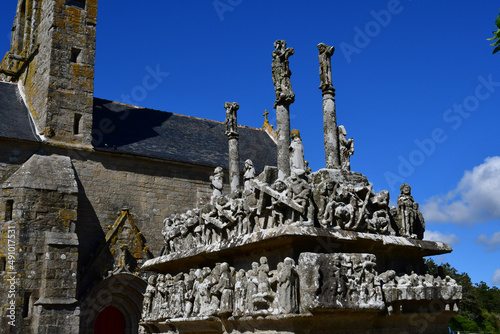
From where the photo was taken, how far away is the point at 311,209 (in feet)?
21.9

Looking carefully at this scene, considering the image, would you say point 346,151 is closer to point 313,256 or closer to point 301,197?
point 301,197

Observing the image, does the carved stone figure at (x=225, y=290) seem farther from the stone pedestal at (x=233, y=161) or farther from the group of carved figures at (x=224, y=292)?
the stone pedestal at (x=233, y=161)

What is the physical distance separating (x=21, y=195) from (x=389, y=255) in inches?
433

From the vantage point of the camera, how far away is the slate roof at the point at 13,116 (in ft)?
53.9

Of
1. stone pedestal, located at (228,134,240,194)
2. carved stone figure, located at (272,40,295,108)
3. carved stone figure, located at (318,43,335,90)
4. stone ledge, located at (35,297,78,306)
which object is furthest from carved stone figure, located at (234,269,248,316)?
stone ledge, located at (35,297,78,306)

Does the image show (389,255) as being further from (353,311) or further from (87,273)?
(87,273)

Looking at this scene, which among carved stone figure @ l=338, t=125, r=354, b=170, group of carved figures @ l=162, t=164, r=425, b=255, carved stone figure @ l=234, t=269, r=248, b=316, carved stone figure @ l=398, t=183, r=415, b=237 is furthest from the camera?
carved stone figure @ l=338, t=125, r=354, b=170

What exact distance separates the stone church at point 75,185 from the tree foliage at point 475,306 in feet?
31.6

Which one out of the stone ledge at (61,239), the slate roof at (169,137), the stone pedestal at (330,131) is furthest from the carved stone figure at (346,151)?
the slate roof at (169,137)

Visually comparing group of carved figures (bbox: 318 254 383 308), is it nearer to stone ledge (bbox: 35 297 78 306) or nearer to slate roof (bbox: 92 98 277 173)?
stone ledge (bbox: 35 297 78 306)

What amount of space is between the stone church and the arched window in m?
0.04

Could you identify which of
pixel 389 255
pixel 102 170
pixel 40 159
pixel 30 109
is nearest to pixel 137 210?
pixel 102 170

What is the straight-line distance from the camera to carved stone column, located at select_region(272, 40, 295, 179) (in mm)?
8672

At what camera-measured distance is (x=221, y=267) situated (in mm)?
7664
